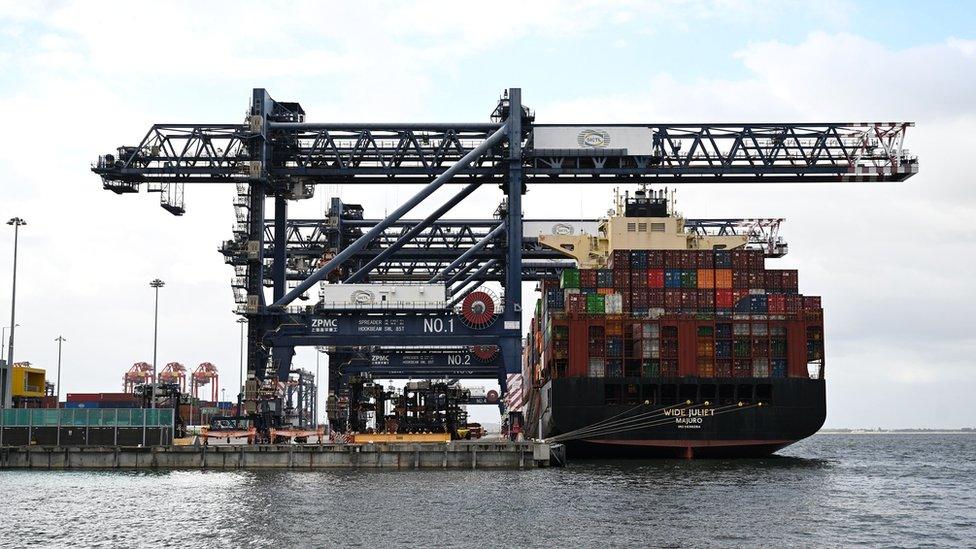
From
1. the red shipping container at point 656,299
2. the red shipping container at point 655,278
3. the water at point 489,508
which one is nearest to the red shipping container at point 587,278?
the red shipping container at point 655,278

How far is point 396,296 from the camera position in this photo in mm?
70750

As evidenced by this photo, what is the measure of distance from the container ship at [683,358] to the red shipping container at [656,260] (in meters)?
0.06

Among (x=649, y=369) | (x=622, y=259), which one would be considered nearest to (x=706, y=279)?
(x=622, y=259)

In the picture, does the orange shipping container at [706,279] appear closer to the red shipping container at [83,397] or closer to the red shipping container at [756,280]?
the red shipping container at [756,280]

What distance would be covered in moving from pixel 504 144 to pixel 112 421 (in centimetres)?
2850

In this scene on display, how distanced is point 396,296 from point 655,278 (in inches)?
662

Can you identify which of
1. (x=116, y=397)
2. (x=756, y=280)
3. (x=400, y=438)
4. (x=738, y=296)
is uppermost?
(x=756, y=280)

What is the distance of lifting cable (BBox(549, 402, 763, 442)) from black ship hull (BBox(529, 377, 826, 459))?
0.20 ft

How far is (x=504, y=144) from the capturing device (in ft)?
239

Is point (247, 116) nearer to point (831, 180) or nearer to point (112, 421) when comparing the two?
point (112, 421)

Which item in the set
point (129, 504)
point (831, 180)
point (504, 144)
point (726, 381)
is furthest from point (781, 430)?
point (129, 504)

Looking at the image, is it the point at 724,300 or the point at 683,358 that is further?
the point at 724,300

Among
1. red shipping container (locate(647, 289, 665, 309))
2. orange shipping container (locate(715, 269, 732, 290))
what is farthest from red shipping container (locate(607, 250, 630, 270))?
orange shipping container (locate(715, 269, 732, 290))

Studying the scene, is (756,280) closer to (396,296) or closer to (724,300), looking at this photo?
(724,300)
